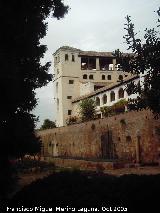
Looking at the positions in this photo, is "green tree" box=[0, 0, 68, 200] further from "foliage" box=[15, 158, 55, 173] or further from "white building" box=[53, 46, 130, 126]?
"white building" box=[53, 46, 130, 126]

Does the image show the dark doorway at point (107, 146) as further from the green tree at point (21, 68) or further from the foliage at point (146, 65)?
the foliage at point (146, 65)

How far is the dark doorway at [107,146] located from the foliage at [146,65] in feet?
68.8

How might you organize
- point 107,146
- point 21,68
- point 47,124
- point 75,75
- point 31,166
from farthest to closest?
point 75,75, point 47,124, point 107,146, point 31,166, point 21,68

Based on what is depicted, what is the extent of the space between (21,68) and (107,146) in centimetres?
1799

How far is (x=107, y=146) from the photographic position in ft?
93.8

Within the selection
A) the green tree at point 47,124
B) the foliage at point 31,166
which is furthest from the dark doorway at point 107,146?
the green tree at point 47,124

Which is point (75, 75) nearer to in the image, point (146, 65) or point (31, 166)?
point (31, 166)

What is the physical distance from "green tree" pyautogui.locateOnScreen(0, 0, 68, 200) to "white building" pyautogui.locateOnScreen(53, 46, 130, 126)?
41.3 m

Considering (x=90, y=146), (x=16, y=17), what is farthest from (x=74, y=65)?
(x=16, y=17)

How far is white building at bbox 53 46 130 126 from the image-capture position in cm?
5503

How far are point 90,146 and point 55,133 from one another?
31.8ft

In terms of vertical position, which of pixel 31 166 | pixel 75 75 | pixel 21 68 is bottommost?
pixel 31 166

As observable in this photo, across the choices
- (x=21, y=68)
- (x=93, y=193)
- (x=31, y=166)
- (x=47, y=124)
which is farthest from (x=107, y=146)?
(x=93, y=193)

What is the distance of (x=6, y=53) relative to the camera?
10.7 meters
